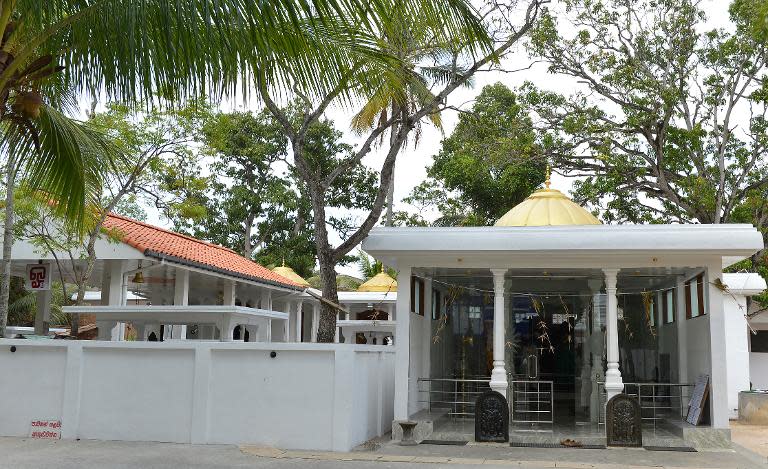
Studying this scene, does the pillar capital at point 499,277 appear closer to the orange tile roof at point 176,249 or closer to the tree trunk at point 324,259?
the tree trunk at point 324,259

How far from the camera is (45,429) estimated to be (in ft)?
38.0

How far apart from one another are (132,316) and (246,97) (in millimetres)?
8868

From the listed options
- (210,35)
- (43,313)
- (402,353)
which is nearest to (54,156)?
(210,35)

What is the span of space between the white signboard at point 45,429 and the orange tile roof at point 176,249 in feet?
16.8

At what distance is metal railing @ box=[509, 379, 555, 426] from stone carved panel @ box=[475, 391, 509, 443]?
4.72 feet

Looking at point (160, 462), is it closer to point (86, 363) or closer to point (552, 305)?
point (86, 363)

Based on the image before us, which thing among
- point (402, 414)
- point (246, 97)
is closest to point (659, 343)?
point (402, 414)

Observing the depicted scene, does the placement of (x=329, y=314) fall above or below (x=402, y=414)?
above

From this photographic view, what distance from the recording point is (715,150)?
71.5 feet

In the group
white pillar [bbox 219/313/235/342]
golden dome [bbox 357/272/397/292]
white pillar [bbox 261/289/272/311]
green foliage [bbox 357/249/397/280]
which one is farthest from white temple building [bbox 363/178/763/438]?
green foliage [bbox 357/249/397/280]

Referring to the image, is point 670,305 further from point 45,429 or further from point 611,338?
point 45,429

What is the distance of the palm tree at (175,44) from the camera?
19.5ft

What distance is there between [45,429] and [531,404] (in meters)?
7.66

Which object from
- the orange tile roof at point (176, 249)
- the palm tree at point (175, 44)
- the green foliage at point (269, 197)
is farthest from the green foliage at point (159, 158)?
the green foliage at point (269, 197)
